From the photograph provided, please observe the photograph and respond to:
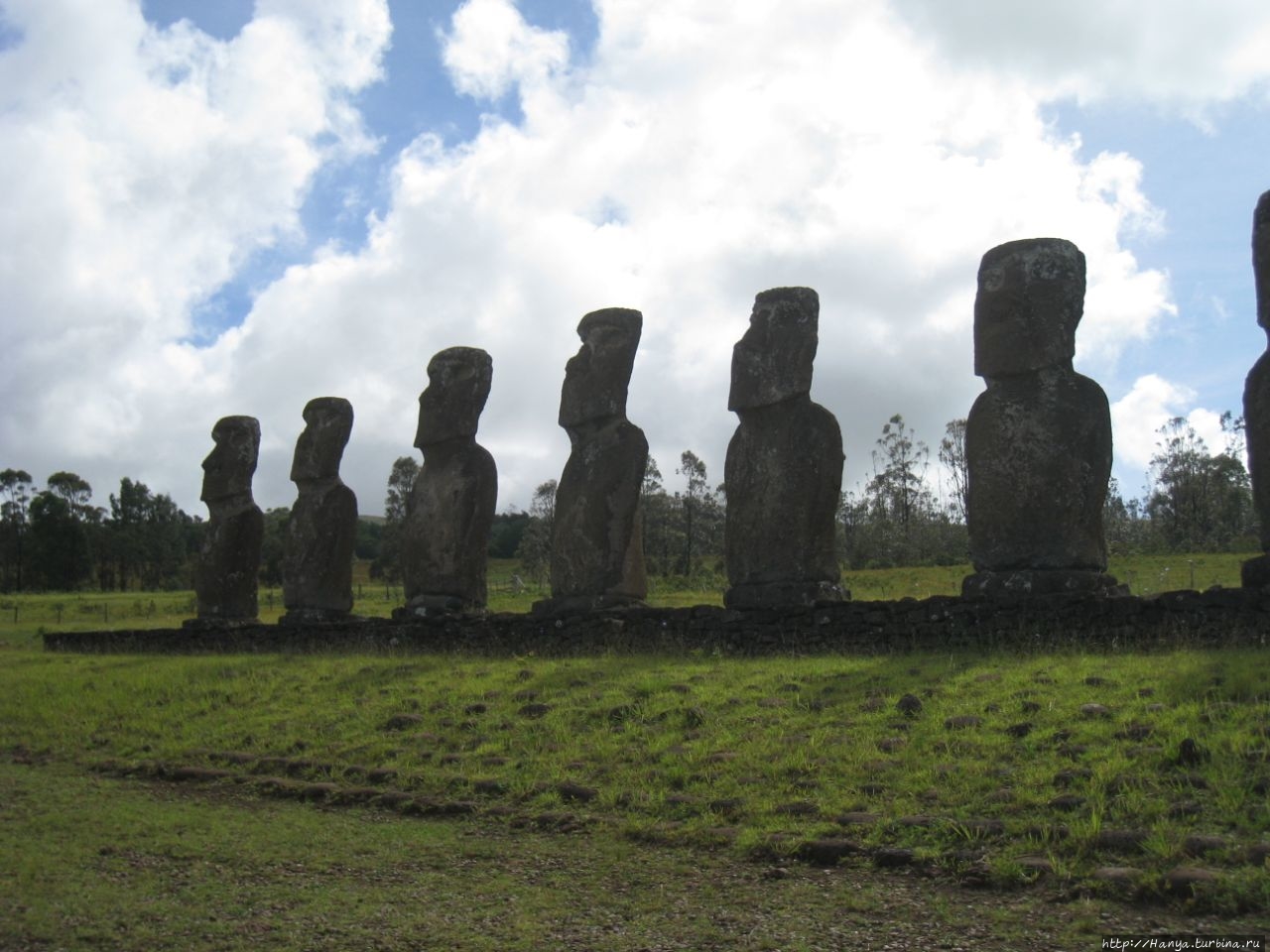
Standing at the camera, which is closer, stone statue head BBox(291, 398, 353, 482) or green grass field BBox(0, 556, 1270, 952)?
green grass field BBox(0, 556, 1270, 952)

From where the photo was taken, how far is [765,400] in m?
14.2

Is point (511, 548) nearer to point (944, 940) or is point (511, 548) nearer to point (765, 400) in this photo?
point (765, 400)

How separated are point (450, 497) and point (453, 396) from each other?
4.38ft

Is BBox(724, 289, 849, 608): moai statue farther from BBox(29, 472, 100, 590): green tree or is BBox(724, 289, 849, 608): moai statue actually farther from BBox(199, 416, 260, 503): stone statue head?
BBox(29, 472, 100, 590): green tree

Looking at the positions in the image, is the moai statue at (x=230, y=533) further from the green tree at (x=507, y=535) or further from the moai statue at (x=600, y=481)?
the green tree at (x=507, y=535)

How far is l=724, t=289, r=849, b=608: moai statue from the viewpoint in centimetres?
1373

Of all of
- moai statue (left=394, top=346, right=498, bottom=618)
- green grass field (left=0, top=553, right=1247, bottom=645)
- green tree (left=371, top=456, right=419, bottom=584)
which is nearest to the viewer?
moai statue (left=394, top=346, right=498, bottom=618)

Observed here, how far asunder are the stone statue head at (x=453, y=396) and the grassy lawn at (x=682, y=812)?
5609mm

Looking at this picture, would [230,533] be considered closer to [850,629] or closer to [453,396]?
[453,396]

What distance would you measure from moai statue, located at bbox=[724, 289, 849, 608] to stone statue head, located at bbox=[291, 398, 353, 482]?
22.6 feet

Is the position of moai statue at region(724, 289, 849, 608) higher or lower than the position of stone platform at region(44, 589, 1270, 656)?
higher

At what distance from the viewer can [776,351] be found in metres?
14.2

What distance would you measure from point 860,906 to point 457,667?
789 centimetres

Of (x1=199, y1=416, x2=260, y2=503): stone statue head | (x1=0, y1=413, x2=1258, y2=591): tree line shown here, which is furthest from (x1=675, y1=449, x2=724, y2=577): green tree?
(x1=199, y1=416, x2=260, y2=503): stone statue head
